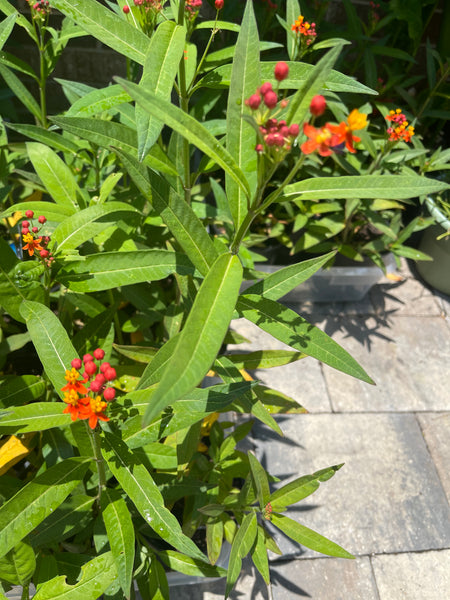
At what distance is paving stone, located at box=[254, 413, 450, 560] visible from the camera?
1.75 m

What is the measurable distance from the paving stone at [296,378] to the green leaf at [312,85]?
144cm

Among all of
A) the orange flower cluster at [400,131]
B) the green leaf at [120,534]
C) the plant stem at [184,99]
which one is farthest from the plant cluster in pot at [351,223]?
the green leaf at [120,534]

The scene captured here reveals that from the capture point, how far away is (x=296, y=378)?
7.02 feet

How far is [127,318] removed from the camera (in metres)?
1.46

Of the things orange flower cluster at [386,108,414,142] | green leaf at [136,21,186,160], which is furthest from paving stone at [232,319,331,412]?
green leaf at [136,21,186,160]

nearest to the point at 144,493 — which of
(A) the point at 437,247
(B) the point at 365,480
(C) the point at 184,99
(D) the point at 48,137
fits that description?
(C) the point at 184,99

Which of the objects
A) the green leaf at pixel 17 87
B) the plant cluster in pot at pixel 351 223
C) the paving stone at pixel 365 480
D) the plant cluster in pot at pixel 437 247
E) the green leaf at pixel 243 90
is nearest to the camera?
the green leaf at pixel 243 90

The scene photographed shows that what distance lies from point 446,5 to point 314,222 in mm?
1212

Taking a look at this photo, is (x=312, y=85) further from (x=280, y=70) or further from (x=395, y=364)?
(x=395, y=364)

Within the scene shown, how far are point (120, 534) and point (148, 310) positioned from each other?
607 millimetres

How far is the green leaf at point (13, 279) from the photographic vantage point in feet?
2.95

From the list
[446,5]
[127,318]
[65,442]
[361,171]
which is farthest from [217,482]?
[446,5]

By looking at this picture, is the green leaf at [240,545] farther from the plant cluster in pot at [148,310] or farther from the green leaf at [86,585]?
the green leaf at [86,585]

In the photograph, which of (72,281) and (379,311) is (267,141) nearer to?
(72,281)
